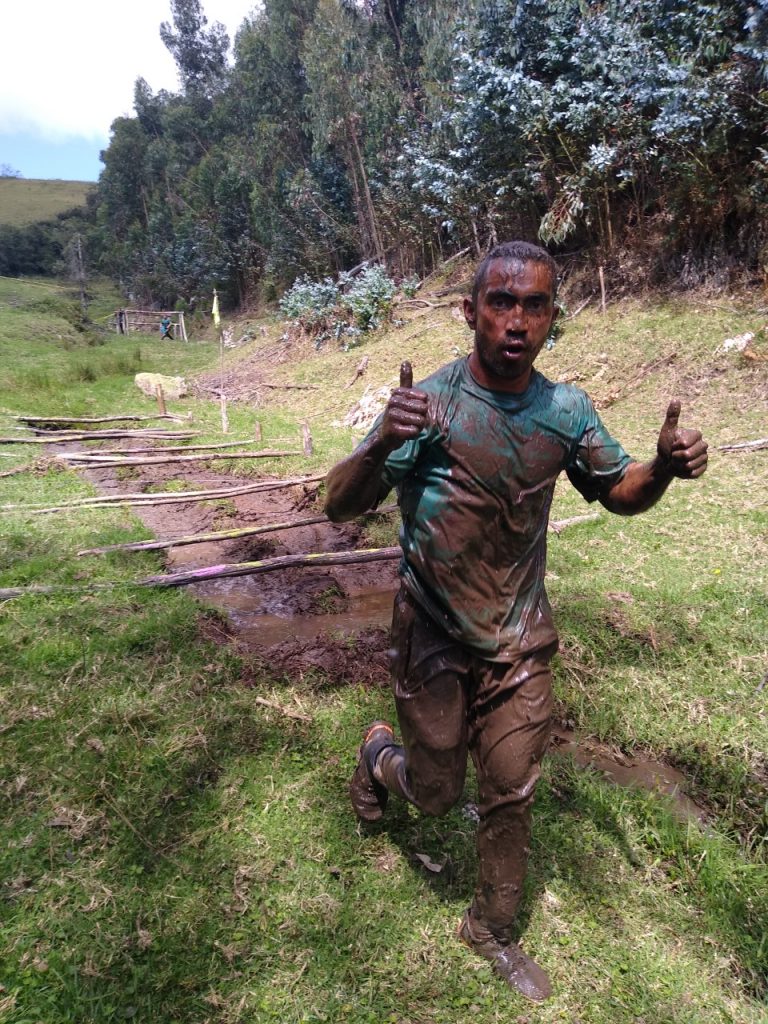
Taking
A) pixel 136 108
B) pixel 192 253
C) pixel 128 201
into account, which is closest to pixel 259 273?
pixel 192 253

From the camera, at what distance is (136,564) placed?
18.5 feet

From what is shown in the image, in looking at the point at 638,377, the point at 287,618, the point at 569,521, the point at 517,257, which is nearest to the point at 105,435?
the point at 287,618

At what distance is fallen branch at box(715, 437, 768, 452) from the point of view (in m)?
7.19

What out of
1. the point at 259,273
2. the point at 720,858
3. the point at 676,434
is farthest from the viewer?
the point at 259,273

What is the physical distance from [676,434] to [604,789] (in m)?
1.94

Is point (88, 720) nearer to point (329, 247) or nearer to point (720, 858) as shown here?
point (720, 858)

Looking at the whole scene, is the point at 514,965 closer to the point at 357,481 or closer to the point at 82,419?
the point at 357,481

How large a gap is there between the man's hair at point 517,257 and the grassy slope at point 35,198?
65603 mm

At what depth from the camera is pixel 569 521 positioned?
6285 millimetres

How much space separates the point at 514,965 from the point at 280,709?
1783mm

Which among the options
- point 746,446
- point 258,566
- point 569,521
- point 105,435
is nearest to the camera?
point 258,566

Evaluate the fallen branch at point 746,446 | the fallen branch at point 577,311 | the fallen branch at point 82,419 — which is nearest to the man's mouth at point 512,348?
the fallen branch at point 746,446

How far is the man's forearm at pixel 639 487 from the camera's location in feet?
6.55

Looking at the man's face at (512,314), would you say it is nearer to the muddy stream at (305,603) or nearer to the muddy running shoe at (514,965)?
the muddy running shoe at (514,965)
